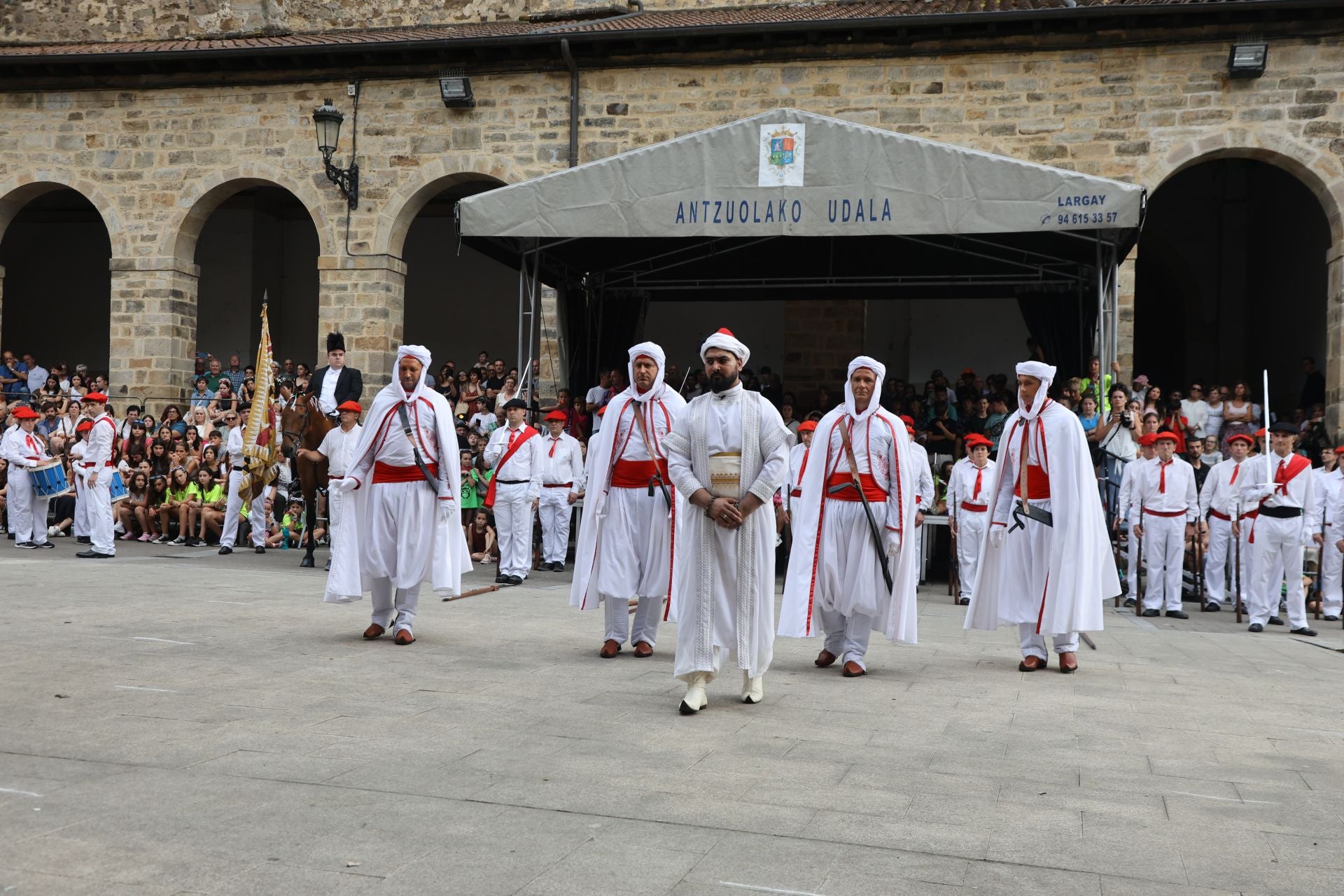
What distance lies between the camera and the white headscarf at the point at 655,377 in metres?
7.62

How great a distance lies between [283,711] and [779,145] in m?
9.14

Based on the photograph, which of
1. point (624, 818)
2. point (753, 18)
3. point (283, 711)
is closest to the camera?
point (624, 818)

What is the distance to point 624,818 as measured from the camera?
3.95m

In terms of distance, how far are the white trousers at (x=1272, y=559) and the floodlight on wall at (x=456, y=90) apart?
12.5 m

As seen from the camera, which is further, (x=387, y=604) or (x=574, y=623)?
(x=574, y=623)

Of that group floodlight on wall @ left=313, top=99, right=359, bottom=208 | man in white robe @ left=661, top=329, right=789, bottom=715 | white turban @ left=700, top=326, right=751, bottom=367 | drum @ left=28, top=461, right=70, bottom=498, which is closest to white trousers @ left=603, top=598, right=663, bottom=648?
man in white robe @ left=661, top=329, right=789, bottom=715

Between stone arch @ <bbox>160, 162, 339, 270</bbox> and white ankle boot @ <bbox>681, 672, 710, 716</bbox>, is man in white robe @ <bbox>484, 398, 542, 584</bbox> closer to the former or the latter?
white ankle boot @ <bbox>681, 672, 710, 716</bbox>

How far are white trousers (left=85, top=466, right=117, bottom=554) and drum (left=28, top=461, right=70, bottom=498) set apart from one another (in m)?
1.63

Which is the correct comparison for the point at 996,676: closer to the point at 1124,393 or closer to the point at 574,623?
the point at 574,623

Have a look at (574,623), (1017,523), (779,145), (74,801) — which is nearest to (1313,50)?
(779,145)

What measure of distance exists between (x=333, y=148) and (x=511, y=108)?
2.88m

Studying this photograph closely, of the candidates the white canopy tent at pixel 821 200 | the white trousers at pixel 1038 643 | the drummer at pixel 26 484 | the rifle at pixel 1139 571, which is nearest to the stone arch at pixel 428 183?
the white canopy tent at pixel 821 200

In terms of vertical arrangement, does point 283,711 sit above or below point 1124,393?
below

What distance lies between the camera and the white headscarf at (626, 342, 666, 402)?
7.62 metres
